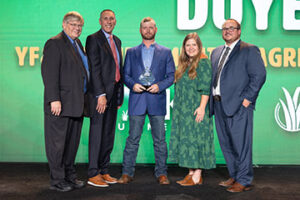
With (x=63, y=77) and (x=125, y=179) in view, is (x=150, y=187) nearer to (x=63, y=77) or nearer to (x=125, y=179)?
(x=125, y=179)

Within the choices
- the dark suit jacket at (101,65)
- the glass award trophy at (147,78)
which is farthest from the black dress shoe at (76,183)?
the glass award trophy at (147,78)

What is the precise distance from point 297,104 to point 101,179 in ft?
8.94

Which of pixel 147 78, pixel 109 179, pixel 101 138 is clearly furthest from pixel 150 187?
pixel 147 78

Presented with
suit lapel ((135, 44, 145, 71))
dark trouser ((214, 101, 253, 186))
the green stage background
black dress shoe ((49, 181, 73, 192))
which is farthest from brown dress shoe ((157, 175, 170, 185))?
suit lapel ((135, 44, 145, 71))

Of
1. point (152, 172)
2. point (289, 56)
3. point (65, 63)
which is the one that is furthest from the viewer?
point (289, 56)

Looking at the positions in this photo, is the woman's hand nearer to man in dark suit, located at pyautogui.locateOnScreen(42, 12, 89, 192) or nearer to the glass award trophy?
the glass award trophy

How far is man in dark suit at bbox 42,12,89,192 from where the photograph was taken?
10.3 feet

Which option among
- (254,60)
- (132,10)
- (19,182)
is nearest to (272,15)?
(254,60)

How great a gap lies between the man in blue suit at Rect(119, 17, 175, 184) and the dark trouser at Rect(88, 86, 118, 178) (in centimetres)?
20

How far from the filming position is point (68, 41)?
3.27 metres

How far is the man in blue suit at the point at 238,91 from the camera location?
3.29 meters

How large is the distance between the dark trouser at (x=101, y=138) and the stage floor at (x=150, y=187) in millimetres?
251

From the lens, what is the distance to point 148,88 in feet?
11.4

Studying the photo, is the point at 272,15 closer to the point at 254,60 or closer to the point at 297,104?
the point at 297,104
